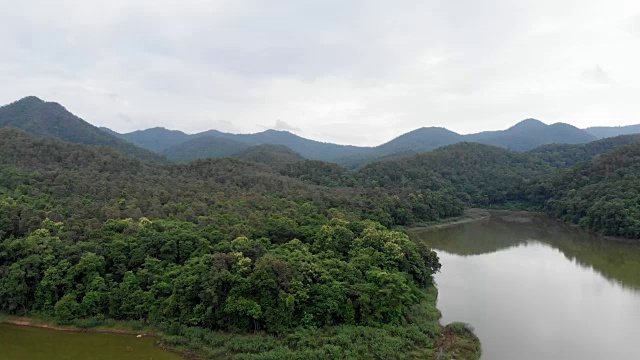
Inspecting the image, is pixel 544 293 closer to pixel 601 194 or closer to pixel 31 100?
pixel 601 194

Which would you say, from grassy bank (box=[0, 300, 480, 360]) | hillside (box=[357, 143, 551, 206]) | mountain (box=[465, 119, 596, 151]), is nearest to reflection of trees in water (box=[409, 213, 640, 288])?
grassy bank (box=[0, 300, 480, 360])

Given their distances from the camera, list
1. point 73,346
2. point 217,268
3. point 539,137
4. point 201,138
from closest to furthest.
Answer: point 73,346, point 217,268, point 201,138, point 539,137

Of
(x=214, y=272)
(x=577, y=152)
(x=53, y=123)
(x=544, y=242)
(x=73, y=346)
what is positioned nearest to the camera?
(x=73, y=346)

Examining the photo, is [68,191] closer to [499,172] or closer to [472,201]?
[472,201]

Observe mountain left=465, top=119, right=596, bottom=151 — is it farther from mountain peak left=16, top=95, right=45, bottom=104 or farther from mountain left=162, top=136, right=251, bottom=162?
mountain peak left=16, top=95, right=45, bottom=104

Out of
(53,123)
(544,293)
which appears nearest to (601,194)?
(544,293)

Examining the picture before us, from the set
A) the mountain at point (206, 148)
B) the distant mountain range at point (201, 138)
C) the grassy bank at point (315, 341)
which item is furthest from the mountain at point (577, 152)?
the mountain at point (206, 148)
